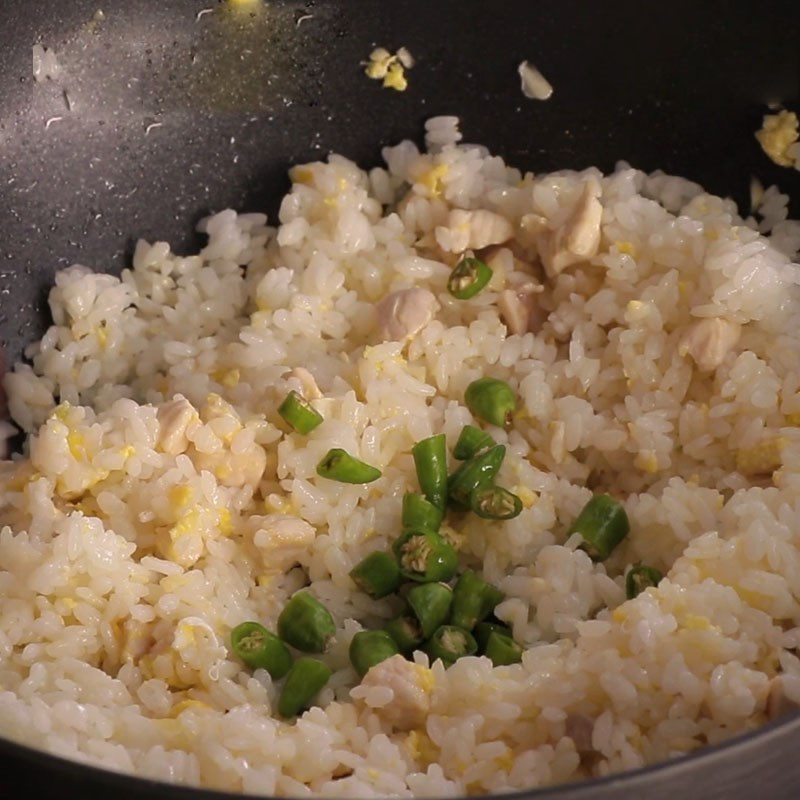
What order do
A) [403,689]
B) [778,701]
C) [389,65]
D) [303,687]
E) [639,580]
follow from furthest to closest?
[389,65]
[639,580]
[303,687]
[403,689]
[778,701]

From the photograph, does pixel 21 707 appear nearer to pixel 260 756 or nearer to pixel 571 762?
pixel 260 756

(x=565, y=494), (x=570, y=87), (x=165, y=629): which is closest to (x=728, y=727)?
(x=565, y=494)

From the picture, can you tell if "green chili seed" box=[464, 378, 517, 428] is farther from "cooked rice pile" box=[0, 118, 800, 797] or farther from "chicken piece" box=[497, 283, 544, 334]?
"chicken piece" box=[497, 283, 544, 334]

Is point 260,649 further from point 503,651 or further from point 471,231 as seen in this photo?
point 471,231

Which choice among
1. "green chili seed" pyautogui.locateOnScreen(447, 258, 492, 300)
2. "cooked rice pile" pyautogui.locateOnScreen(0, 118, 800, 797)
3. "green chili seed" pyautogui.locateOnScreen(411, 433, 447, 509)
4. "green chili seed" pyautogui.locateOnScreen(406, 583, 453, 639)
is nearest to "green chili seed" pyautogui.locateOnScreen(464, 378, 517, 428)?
"cooked rice pile" pyautogui.locateOnScreen(0, 118, 800, 797)

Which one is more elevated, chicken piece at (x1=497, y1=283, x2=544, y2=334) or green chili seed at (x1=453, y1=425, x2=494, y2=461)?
chicken piece at (x1=497, y1=283, x2=544, y2=334)

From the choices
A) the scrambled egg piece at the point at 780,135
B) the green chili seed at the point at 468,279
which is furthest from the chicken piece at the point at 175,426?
the scrambled egg piece at the point at 780,135

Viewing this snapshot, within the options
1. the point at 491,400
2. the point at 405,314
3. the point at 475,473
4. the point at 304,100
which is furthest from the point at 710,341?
the point at 304,100
